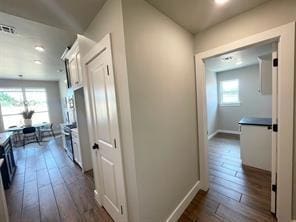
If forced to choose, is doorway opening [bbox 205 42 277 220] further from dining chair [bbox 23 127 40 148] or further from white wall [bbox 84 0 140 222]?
dining chair [bbox 23 127 40 148]

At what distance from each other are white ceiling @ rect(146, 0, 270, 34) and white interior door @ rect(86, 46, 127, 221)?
812mm

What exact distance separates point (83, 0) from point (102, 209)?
249 centimetres

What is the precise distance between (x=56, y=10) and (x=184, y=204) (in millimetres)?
2705

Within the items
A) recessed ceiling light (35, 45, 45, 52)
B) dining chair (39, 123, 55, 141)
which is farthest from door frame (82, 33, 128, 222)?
dining chair (39, 123, 55, 141)

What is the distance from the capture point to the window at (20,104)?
6035 millimetres

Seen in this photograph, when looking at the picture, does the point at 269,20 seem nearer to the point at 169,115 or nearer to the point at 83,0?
the point at 169,115

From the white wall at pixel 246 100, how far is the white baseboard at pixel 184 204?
4053 mm

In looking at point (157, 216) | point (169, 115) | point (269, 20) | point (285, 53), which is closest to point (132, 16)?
point (169, 115)

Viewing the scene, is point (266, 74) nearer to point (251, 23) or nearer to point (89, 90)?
point (251, 23)

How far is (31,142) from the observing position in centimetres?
610

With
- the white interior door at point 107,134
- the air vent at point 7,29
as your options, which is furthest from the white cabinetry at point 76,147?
the air vent at point 7,29

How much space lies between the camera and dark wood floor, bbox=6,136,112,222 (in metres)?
1.95

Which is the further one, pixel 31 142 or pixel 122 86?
pixel 31 142

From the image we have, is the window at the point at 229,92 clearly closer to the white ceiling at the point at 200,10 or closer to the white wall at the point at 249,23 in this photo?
the white wall at the point at 249,23
